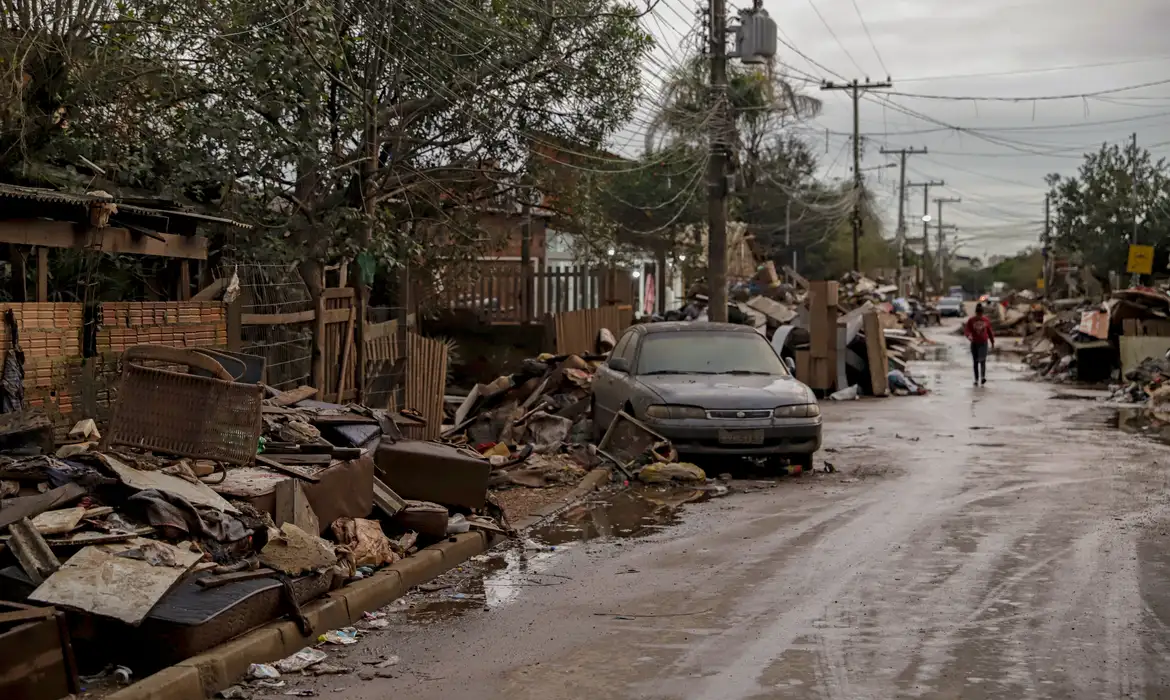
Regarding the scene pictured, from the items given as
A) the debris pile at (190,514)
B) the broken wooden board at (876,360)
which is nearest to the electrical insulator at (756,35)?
the broken wooden board at (876,360)

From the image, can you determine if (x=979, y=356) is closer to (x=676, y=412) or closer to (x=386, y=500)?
(x=676, y=412)

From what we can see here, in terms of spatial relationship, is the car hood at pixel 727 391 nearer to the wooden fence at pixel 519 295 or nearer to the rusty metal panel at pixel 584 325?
the rusty metal panel at pixel 584 325

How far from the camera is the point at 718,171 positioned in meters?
24.9

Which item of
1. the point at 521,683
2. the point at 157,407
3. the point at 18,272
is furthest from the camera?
the point at 18,272

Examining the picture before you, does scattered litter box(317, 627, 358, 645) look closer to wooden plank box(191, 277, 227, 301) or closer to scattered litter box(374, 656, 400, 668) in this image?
scattered litter box(374, 656, 400, 668)

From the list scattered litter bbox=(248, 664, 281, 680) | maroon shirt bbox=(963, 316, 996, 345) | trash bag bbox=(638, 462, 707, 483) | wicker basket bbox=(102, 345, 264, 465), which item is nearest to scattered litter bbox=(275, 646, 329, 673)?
scattered litter bbox=(248, 664, 281, 680)

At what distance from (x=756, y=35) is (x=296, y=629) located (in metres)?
19.5

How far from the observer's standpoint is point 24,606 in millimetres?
5809

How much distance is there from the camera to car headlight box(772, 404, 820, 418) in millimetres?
14508

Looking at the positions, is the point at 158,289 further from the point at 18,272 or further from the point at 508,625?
the point at 508,625

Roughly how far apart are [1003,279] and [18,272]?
173794mm

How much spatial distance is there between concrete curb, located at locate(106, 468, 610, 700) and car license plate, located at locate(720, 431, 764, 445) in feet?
14.2

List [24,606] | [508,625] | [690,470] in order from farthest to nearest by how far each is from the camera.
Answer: [690,470] < [508,625] < [24,606]

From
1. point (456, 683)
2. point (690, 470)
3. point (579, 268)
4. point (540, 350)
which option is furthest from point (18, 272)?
point (579, 268)
